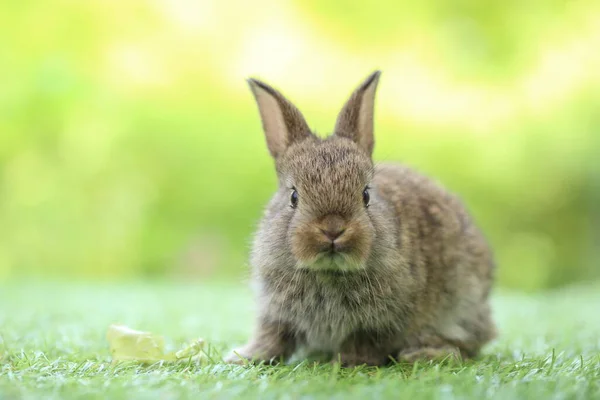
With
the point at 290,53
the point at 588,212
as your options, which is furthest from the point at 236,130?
the point at 588,212

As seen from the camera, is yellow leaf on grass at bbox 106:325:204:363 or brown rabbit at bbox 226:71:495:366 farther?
yellow leaf on grass at bbox 106:325:204:363

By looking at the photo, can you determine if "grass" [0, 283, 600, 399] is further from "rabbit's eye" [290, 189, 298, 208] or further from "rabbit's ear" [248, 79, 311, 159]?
"rabbit's ear" [248, 79, 311, 159]

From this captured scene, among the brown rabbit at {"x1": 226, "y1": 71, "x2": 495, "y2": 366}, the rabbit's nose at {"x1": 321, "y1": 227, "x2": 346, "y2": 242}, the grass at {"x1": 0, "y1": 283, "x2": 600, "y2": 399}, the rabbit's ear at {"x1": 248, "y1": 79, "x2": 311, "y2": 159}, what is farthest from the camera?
the rabbit's ear at {"x1": 248, "y1": 79, "x2": 311, "y2": 159}

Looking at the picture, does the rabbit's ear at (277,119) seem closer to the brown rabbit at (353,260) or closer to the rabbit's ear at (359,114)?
the brown rabbit at (353,260)

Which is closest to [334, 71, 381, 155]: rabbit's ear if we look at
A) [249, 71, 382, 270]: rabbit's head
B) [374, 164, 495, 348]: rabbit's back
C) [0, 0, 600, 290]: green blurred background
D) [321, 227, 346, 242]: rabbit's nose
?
[249, 71, 382, 270]: rabbit's head

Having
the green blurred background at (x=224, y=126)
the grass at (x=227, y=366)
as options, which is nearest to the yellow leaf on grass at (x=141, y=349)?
the grass at (x=227, y=366)

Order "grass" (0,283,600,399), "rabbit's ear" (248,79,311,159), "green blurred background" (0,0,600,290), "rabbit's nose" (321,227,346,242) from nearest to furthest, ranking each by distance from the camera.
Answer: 1. "grass" (0,283,600,399)
2. "rabbit's nose" (321,227,346,242)
3. "rabbit's ear" (248,79,311,159)
4. "green blurred background" (0,0,600,290)

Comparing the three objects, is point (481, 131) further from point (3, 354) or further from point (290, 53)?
point (3, 354)
